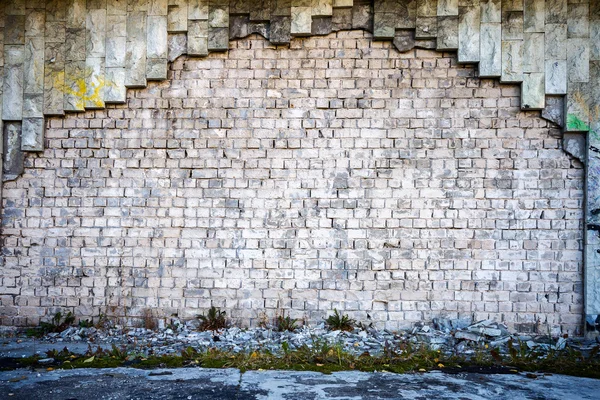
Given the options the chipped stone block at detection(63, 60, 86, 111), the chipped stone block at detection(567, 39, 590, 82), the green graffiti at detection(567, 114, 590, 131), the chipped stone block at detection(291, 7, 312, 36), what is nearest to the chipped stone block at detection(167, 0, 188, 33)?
the chipped stone block at detection(63, 60, 86, 111)

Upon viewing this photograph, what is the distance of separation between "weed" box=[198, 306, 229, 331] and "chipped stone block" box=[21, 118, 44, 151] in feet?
11.3

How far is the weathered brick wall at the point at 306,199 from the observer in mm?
6848

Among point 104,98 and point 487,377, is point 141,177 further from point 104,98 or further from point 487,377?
point 487,377

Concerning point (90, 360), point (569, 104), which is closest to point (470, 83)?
point (569, 104)

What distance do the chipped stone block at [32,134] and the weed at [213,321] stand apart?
344 cm

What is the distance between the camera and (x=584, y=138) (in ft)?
22.2

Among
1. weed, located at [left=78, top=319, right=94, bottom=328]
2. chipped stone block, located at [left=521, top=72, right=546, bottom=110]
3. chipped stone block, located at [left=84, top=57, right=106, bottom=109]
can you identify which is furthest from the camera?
chipped stone block, located at [left=84, top=57, right=106, bottom=109]

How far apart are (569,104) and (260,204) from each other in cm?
440

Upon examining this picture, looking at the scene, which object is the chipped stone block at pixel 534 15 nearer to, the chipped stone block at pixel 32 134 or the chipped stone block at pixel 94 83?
the chipped stone block at pixel 94 83

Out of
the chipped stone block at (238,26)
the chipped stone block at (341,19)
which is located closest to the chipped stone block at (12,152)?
the chipped stone block at (238,26)

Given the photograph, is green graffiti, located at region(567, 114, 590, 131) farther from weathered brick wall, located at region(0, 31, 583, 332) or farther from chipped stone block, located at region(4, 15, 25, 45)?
chipped stone block, located at region(4, 15, 25, 45)

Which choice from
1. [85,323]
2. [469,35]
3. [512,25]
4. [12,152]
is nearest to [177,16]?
[12,152]

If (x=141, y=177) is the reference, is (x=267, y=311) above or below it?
below

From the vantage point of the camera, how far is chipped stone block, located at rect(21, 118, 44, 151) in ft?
23.7
